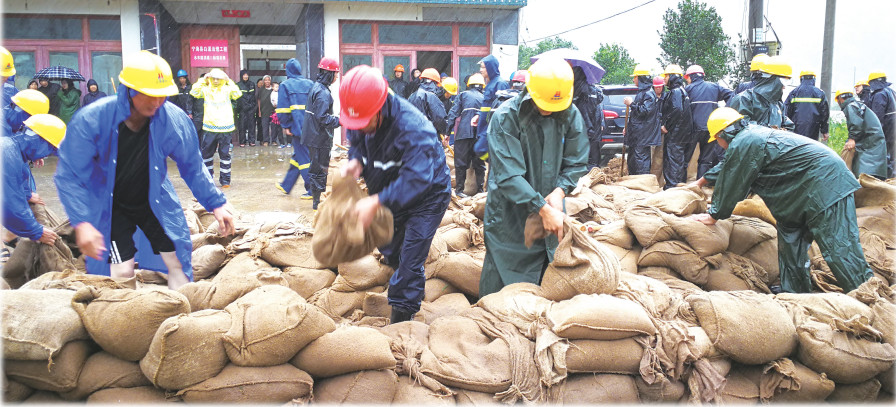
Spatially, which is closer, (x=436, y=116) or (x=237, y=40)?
(x=436, y=116)

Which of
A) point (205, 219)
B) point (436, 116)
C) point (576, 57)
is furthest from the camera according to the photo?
point (436, 116)

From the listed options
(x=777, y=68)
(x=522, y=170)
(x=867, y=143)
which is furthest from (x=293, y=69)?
(x=867, y=143)

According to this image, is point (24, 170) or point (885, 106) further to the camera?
point (885, 106)

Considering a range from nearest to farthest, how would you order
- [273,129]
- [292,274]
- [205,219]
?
[292,274] < [205,219] < [273,129]

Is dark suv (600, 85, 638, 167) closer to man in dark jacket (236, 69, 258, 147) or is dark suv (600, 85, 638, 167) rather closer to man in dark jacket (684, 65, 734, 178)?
man in dark jacket (684, 65, 734, 178)

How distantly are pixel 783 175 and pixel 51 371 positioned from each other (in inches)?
167

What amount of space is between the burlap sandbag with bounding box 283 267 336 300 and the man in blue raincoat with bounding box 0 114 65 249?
143 cm

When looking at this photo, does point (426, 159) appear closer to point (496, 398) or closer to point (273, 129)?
point (496, 398)

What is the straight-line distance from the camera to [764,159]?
4273 millimetres

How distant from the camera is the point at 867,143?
8680 mm

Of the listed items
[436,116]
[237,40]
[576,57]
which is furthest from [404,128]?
[237,40]

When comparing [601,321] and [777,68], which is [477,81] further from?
[601,321]

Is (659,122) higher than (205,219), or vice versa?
(659,122)

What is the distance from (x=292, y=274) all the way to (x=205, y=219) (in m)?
1.75
